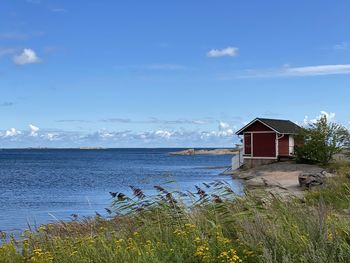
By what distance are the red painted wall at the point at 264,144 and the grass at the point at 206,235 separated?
136 feet

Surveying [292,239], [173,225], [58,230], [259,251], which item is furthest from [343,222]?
[58,230]

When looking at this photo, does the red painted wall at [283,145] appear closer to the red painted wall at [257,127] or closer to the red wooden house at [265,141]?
the red wooden house at [265,141]

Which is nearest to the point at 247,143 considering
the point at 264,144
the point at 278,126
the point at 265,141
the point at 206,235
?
the point at 264,144

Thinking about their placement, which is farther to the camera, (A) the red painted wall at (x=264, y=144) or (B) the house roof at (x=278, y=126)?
(B) the house roof at (x=278, y=126)

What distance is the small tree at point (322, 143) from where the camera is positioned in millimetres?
48562

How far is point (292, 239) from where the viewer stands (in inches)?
254

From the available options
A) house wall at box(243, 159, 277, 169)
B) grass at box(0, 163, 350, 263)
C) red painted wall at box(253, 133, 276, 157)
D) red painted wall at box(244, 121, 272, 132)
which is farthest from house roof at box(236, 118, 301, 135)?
grass at box(0, 163, 350, 263)

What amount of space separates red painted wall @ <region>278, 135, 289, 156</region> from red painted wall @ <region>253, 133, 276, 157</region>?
2.71ft

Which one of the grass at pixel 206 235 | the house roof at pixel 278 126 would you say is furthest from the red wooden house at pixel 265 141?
the grass at pixel 206 235

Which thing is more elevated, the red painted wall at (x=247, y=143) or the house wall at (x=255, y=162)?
the red painted wall at (x=247, y=143)

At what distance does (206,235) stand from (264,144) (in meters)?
44.9

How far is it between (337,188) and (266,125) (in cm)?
3673

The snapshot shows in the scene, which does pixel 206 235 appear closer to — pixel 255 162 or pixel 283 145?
pixel 255 162

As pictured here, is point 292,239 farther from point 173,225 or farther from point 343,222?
point 173,225
